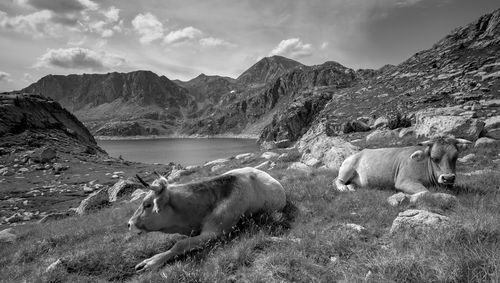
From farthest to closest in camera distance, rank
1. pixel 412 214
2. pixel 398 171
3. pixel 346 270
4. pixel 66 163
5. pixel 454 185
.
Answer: pixel 66 163
pixel 398 171
pixel 454 185
pixel 412 214
pixel 346 270

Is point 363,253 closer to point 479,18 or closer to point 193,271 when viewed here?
point 193,271

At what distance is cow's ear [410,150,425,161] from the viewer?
1001 centimetres

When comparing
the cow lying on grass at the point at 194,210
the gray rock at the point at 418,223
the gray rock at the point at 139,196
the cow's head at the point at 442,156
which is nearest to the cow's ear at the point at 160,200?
the cow lying on grass at the point at 194,210

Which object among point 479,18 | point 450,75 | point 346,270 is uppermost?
point 479,18

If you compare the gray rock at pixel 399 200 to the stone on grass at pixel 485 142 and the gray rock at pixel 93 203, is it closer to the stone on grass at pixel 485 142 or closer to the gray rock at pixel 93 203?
the stone on grass at pixel 485 142

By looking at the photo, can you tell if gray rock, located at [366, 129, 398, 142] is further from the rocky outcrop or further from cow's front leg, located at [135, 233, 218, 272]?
the rocky outcrop

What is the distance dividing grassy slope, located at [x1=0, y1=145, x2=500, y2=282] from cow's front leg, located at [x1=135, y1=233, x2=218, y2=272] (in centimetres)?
19

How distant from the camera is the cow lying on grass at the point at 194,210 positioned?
6927 mm

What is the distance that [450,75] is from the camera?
98562mm

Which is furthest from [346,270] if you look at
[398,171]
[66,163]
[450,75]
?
[450,75]

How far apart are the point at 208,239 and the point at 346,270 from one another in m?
3.34

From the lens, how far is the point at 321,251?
590 centimetres

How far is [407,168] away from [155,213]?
8182mm

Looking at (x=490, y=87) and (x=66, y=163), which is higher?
(x=490, y=87)
